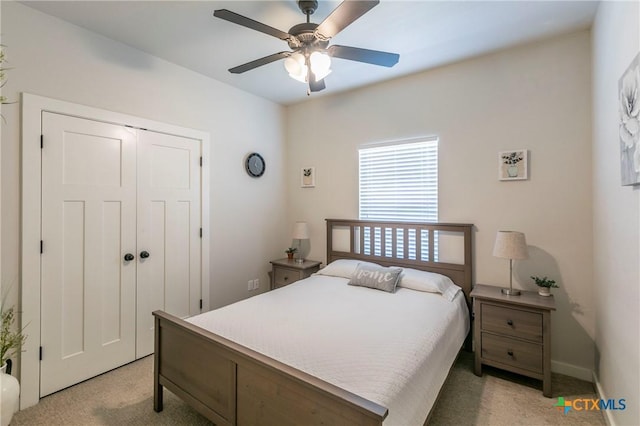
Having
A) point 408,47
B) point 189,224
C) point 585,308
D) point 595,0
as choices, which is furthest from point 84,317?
point 595,0

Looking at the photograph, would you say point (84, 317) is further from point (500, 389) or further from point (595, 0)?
point (595, 0)

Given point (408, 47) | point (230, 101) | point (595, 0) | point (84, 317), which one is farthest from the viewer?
point (230, 101)

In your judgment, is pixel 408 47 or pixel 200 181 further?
pixel 200 181

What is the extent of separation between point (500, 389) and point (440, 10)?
2.86m

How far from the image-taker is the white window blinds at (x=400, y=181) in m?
3.10

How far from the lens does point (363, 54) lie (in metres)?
1.99

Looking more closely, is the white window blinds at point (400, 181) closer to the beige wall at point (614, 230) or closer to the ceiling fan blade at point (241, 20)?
the beige wall at point (614, 230)

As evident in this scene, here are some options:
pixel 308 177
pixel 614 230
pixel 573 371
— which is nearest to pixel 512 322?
pixel 573 371

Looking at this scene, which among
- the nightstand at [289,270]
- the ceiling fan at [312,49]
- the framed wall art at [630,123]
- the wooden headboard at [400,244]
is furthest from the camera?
the nightstand at [289,270]

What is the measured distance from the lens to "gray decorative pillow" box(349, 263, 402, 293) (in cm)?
271

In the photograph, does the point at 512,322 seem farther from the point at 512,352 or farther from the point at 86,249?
the point at 86,249

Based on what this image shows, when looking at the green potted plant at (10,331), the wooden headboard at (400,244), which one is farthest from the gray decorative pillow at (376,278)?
the green potted plant at (10,331)

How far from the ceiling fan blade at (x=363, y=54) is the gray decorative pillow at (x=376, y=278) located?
1.79m

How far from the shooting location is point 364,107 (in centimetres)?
351
